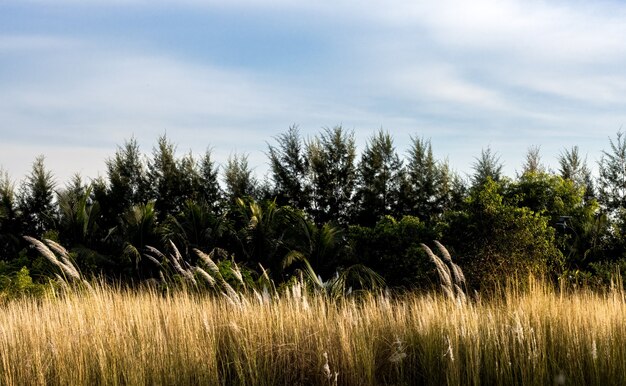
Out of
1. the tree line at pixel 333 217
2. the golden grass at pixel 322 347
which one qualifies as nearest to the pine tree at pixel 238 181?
the tree line at pixel 333 217

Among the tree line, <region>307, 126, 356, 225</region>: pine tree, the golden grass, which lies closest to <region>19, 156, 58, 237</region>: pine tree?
the tree line

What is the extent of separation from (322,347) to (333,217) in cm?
1749

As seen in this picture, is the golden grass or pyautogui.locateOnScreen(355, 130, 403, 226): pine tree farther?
pyautogui.locateOnScreen(355, 130, 403, 226): pine tree

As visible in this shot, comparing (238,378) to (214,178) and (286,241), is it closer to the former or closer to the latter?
→ (286,241)

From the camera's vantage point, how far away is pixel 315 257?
17.9 meters

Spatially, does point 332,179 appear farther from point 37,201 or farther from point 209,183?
point 37,201

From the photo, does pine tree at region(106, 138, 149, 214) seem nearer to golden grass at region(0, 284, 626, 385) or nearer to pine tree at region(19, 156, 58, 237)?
pine tree at region(19, 156, 58, 237)

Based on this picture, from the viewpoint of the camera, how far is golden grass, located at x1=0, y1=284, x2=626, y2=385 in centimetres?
533

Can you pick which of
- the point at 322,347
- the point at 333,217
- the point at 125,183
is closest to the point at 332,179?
the point at 333,217

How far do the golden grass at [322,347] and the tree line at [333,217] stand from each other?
298 centimetres

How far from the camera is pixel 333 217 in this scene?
23.2 meters

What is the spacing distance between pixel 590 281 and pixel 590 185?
602 inches

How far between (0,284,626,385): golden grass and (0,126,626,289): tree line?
2.98 metres

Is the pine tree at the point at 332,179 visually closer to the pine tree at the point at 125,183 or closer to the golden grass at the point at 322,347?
the pine tree at the point at 125,183
